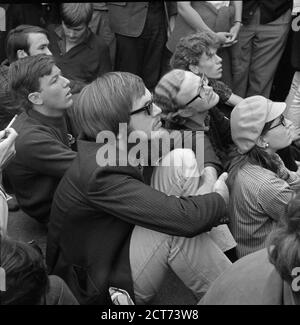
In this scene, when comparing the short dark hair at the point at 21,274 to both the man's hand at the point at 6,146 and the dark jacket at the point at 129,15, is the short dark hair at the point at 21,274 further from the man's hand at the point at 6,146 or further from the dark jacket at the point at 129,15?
the dark jacket at the point at 129,15

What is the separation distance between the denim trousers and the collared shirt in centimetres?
189

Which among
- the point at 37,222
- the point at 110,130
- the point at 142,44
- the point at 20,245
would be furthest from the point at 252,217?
the point at 142,44

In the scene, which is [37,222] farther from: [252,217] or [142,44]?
[142,44]

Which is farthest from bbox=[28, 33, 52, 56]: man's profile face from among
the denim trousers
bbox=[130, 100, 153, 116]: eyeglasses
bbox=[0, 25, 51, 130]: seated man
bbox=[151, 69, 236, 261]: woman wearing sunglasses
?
the denim trousers

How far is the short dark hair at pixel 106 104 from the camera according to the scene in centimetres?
230

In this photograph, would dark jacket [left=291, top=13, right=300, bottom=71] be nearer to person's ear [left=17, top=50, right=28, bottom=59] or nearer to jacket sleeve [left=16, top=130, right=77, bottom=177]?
person's ear [left=17, top=50, right=28, bottom=59]

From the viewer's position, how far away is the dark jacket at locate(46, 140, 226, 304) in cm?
219

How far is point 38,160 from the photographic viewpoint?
2.79m

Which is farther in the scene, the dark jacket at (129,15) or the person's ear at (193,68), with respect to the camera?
the dark jacket at (129,15)

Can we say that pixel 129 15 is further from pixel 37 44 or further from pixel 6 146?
pixel 6 146

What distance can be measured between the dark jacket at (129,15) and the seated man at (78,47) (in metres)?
0.17

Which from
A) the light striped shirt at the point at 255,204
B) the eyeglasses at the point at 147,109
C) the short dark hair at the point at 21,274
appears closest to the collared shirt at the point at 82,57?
the eyeglasses at the point at 147,109

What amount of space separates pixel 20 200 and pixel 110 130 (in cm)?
96

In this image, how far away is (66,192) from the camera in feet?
7.62
